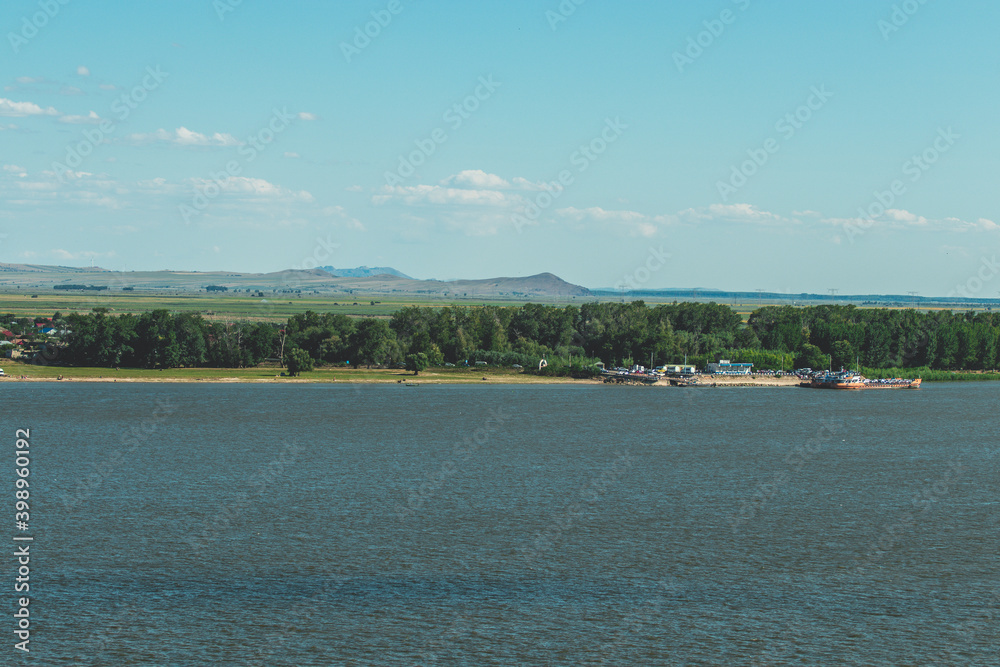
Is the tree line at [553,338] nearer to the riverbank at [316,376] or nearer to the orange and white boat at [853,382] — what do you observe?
the riverbank at [316,376]

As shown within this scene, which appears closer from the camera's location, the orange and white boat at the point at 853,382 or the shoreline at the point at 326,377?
the shoreline at the point at 326,377

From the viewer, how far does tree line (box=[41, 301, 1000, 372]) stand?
84.1 meters

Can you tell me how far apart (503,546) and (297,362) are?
192 feet

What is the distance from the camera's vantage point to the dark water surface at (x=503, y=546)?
60.1 ft

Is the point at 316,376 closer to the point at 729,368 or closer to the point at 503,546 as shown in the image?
the point at 729,368

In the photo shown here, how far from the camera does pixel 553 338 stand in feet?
Result: 336

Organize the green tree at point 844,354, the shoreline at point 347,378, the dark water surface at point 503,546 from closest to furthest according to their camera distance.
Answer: the dark water surface at point 503,546 < the shoreline at point 347,378 < the green tree at point 844,354

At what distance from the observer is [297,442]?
A: 43.4 meters

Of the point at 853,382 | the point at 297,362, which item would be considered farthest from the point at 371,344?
the point at 853,382

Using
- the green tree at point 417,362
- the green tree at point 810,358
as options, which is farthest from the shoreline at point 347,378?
the green tree at point 810,358

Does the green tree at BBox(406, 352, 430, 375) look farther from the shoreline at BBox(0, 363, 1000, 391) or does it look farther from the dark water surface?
the dark water surface

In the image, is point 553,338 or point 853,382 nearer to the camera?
point 853,382

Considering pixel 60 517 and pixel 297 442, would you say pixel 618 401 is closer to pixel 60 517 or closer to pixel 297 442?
pixel 297 442

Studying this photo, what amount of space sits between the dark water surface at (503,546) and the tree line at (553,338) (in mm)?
35653
